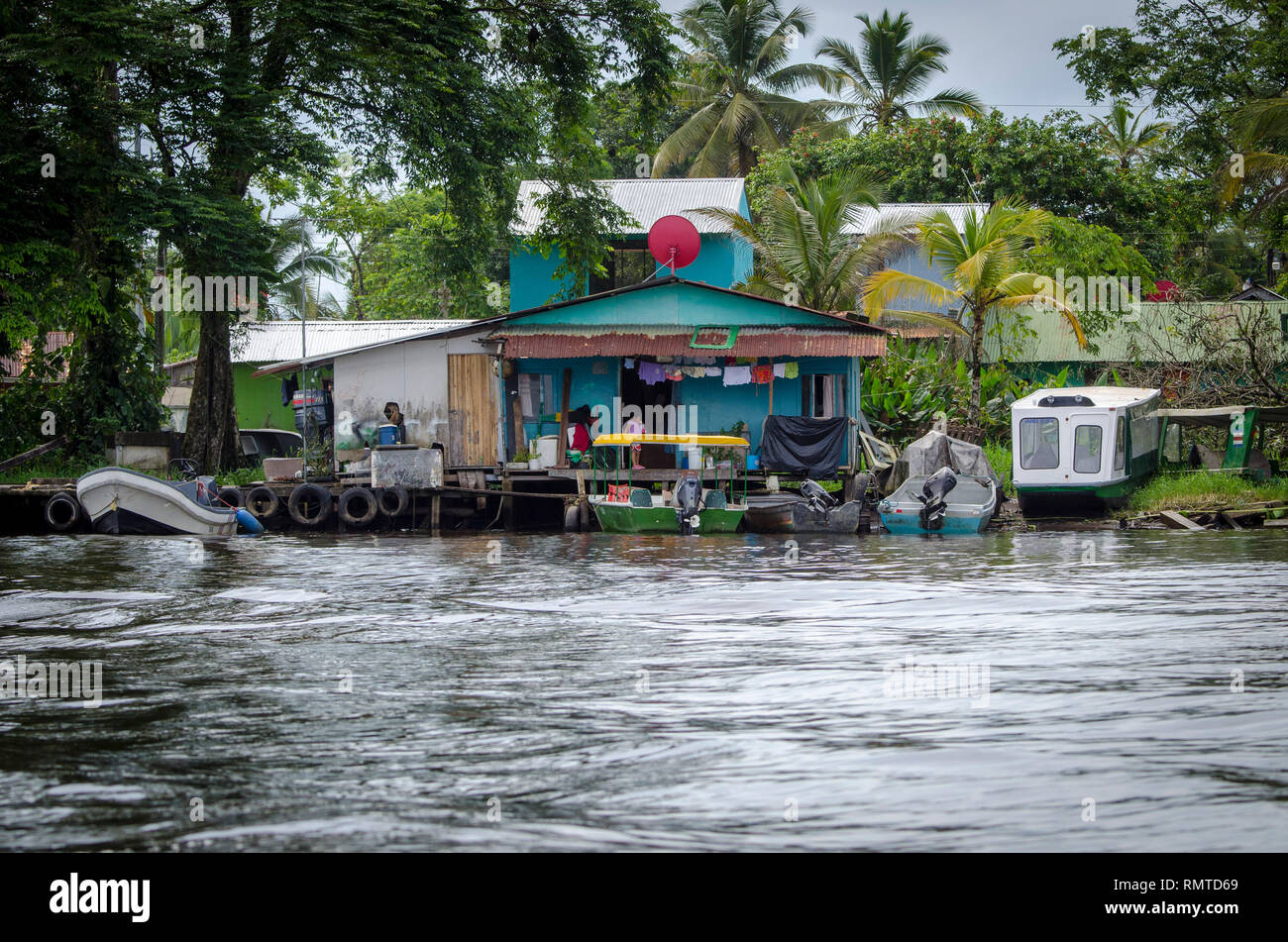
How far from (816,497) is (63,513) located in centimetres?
1401

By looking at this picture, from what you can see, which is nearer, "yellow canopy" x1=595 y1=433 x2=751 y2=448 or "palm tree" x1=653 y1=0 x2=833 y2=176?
"yellow canopy" x1=595 y1=433 x2=751 y2=448

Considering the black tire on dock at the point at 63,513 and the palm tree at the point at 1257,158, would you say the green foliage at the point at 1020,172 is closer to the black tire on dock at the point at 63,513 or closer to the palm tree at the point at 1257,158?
the palm tree at the point at 1257,158

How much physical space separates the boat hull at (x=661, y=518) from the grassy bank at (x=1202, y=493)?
782 centimetres

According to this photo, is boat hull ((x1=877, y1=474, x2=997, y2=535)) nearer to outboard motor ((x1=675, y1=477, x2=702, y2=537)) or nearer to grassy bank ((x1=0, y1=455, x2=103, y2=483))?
outboard motor ((x1=675, y1=477, x2=702, y2=537))

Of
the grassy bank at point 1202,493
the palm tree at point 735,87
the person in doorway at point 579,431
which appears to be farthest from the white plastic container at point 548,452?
the palm tree at point 735,87

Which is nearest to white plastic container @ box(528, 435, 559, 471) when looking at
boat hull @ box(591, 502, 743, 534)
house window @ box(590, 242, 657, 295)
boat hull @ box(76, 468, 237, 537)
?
boat hull @ box(591, 502, 743, 534)

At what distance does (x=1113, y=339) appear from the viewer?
35.9m

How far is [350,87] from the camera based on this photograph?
25875mm

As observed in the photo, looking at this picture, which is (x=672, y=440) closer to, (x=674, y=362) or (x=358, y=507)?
(x=674, y=362)

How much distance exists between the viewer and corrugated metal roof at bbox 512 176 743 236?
3338 centimetres

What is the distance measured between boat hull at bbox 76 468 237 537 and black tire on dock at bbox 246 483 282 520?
4.88 feet

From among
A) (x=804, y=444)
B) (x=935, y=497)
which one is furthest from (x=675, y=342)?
(x=935, y=497)

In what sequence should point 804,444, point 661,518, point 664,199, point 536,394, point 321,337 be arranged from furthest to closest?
point 321,337
point 664,199
point 536,394
point 804,444
point 661,518

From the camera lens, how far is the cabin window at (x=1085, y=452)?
24.7 metres
